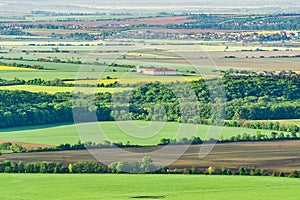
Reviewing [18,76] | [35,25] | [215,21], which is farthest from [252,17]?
[18,76]

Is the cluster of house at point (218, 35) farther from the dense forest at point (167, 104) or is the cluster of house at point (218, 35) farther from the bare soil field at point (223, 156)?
the bare soil field at point (223, 156)

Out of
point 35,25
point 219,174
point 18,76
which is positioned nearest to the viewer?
point 219,174

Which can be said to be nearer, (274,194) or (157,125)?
(274,194)

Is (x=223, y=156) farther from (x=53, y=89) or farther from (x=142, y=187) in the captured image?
(x=53, y=89)

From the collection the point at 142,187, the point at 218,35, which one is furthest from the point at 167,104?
the point at 218,35

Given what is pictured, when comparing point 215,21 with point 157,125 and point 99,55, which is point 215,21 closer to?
point 99,55

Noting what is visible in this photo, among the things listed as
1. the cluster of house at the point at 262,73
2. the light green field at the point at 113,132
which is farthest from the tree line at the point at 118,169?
the cluster of house at the point at 262,73
